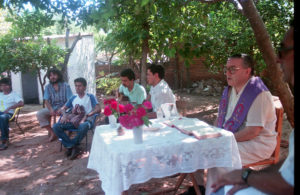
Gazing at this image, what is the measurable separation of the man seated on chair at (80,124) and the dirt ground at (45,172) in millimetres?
198

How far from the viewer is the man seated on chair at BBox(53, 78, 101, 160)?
469cm

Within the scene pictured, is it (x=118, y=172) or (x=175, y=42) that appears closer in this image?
(x=118, y=172)

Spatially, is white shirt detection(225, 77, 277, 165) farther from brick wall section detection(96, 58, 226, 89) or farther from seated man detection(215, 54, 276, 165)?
brick wall section detection(96, 58, 226, 89)

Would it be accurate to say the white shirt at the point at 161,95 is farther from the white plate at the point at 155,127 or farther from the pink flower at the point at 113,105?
the pink flower at the point at 113,105

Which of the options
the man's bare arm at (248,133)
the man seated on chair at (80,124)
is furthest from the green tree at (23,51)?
the man's bare arm at (248,133)

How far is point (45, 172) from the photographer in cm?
419

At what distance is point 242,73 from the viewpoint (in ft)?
9.55

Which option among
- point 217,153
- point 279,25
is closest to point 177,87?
→ point 279,25

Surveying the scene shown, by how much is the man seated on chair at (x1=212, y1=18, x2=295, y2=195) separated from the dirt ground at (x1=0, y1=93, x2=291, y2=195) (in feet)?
5.85

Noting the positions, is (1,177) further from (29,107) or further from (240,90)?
(29,107)

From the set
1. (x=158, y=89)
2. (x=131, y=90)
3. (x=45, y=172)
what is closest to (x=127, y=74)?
(x=131, y=90)

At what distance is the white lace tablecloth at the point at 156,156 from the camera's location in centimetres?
212

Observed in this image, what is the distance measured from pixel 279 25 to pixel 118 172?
4.69 meters
